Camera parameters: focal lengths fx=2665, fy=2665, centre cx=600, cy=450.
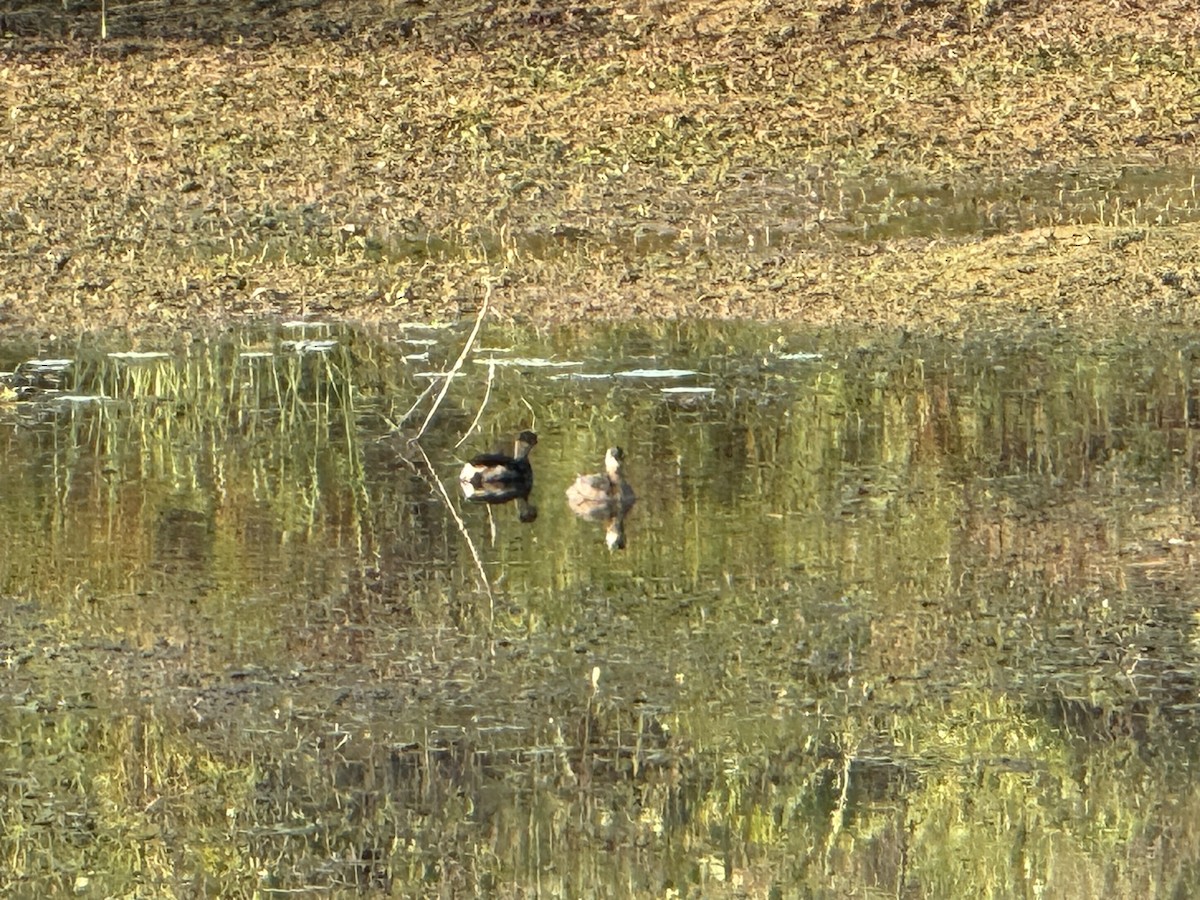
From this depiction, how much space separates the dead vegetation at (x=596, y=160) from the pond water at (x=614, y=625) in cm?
137

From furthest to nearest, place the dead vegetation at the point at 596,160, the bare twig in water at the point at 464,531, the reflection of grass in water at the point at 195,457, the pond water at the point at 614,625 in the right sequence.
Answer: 1. the dead vegetation at the point at 596,160
2. the reflection of grass in water at the point at 195,457
3. the bare twig in water at the point at 464,531
4. the pond water at the point at 614,625

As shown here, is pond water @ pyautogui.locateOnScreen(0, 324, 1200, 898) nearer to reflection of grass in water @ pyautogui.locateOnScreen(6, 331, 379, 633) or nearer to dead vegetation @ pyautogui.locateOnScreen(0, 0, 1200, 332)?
reflection of grass in water @ pyautogui.locateOnScreen(6, 331, 379, 633)

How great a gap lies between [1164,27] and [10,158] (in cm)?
860

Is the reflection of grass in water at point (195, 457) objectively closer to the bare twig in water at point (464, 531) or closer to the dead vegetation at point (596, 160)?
the bare twig in water at point (464, 531)

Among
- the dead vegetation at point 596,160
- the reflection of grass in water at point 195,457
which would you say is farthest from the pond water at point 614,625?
the dead vegetation at point 596,160

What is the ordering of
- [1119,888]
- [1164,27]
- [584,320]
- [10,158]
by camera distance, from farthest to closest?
[1164,27] < [10,158] < [584,320] < [1119,888]

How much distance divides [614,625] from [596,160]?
30.6ft

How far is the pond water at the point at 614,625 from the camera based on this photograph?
6.93m

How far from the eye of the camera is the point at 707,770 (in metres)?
7.39

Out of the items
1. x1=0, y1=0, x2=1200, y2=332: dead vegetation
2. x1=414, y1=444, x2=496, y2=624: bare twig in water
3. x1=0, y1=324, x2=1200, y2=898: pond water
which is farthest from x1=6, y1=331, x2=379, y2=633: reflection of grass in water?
x1=0, y1=0, x2=1200, y2=332: dead vegetation

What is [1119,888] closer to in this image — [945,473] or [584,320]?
[945,473]

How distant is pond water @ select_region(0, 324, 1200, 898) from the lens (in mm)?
6934

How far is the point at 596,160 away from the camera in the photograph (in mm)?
17922

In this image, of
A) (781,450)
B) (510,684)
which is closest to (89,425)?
(781,450)
